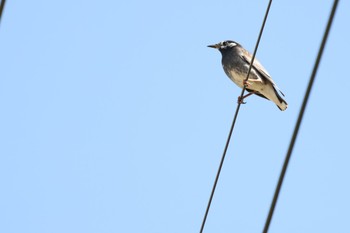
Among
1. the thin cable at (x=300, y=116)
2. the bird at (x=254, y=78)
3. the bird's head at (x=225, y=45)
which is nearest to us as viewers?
the thin cable at (x=300, y=116)

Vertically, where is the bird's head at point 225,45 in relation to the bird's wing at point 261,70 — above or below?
above

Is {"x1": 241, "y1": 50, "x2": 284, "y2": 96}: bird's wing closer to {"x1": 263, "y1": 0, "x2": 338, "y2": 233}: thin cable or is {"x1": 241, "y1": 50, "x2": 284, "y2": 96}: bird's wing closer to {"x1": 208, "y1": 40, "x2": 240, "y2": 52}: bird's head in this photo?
{"x1": 208, "y1": 40, "x2": 240, "y2": 52}: bird's head

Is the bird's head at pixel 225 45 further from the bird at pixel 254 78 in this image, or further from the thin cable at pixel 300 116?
the thin cable at pixel 300 116

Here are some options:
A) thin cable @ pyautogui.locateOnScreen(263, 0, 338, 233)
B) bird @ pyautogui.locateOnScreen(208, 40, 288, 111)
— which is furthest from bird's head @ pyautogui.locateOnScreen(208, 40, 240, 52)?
thin cable @ pyautogui.locateOnScreen(263, 0, 338, 233)

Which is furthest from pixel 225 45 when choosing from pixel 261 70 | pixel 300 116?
pixel 300 116

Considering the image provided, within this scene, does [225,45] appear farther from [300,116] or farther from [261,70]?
[300,116]

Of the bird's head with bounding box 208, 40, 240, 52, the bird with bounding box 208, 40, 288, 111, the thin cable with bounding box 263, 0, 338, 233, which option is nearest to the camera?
the thin cable with bounding box 263, 0, 338, 233

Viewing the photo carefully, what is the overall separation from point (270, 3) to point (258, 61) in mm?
6465

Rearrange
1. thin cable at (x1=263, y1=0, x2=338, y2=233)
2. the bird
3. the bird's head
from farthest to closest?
the bird's head → the bird → thin cable at (x1=263, y1=0, x2=338, y2=233)

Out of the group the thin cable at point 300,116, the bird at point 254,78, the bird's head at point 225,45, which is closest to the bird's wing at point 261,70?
the bird at point 254,78

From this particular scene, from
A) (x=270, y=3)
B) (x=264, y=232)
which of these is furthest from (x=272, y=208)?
(x=270, y=3)

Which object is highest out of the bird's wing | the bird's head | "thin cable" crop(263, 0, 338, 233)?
the bird's head

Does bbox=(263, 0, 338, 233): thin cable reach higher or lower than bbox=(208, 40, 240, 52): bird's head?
lower

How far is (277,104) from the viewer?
11156mm
